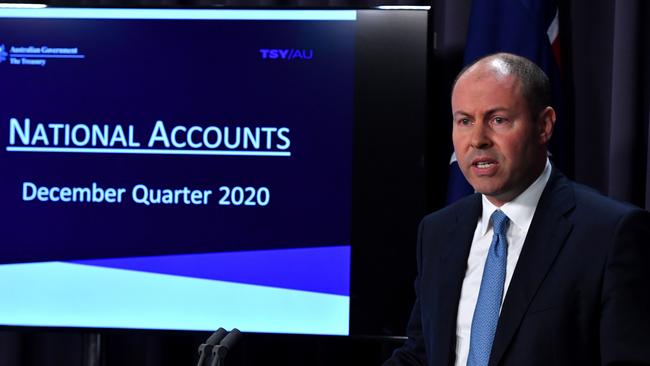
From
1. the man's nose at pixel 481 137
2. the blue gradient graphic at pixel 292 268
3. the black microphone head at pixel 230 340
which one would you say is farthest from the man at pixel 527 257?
the blue gradient graphic at pixel 292 268

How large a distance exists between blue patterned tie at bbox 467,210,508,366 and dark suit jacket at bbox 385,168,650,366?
0.05 m

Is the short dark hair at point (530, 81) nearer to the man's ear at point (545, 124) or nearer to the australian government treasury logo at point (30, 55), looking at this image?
the man's ear at point (545, 124)

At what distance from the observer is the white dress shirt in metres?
2.42

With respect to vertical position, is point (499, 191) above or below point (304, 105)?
below

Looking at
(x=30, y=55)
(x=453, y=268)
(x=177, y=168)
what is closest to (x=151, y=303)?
(x=177, y=168)

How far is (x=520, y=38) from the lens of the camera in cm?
368

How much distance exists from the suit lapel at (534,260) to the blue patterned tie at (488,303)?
48 mm

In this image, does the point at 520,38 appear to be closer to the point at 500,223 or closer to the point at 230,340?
the point at 500,223

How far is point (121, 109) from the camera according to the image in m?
Result: 3.72

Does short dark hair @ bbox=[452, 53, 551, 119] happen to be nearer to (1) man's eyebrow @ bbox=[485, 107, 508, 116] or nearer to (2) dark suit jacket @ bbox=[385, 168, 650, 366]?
(1) man's eyebrow @ bbox=[485, 107, 508, 116]

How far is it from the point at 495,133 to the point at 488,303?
1.40 feet

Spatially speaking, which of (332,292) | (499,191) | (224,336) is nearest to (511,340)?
(499,191)

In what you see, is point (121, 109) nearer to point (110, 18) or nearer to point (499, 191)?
point (110, 18)

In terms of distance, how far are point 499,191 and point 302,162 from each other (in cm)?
141
